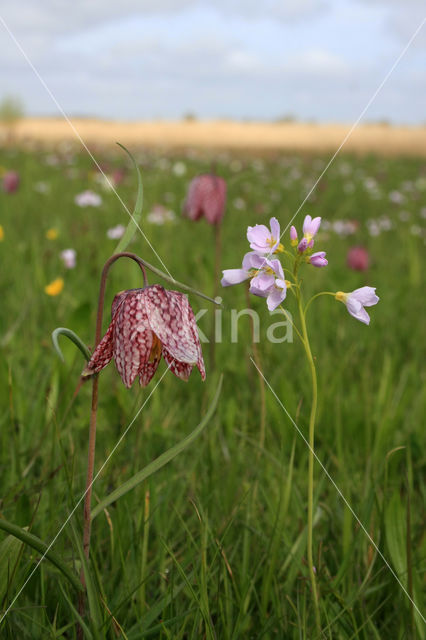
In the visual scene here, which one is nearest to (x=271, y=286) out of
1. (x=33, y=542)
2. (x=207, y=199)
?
(x=33, y=542)

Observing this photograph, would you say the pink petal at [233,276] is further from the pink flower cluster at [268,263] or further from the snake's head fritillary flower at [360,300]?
the snake's head fritillary flower at [360,300]

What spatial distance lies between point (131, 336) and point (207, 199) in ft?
3.45

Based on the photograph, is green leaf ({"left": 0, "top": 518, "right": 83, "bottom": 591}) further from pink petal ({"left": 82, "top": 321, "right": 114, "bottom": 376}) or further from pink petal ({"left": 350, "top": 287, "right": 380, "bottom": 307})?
pink petal ({"left": 350, "top": 287, "right": 380, "bottom": 307})

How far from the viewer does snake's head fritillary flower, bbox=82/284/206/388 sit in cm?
68

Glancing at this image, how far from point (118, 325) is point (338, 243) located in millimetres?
2882

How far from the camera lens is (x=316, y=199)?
4602 mm

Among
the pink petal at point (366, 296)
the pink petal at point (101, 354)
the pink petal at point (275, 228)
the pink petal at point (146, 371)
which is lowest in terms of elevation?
the pink petal at point (146, 371)

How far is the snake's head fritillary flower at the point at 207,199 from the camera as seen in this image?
5.45 feet

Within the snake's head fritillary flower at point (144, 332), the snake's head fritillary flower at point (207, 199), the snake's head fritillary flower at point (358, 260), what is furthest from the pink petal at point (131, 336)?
the snake's head fritillary flower at point (358, 260)

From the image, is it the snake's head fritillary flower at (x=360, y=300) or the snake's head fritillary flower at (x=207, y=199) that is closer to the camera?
the snake's head fritillary flower at (x=360, y=300)

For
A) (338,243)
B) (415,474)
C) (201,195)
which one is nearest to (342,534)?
(415,474)

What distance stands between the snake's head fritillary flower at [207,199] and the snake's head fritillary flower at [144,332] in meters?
0.97

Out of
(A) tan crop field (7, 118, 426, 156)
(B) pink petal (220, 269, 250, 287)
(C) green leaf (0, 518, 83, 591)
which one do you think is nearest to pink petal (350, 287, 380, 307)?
(B) pink petal (220, 269, 250, 287)

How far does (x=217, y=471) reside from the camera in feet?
3.83
